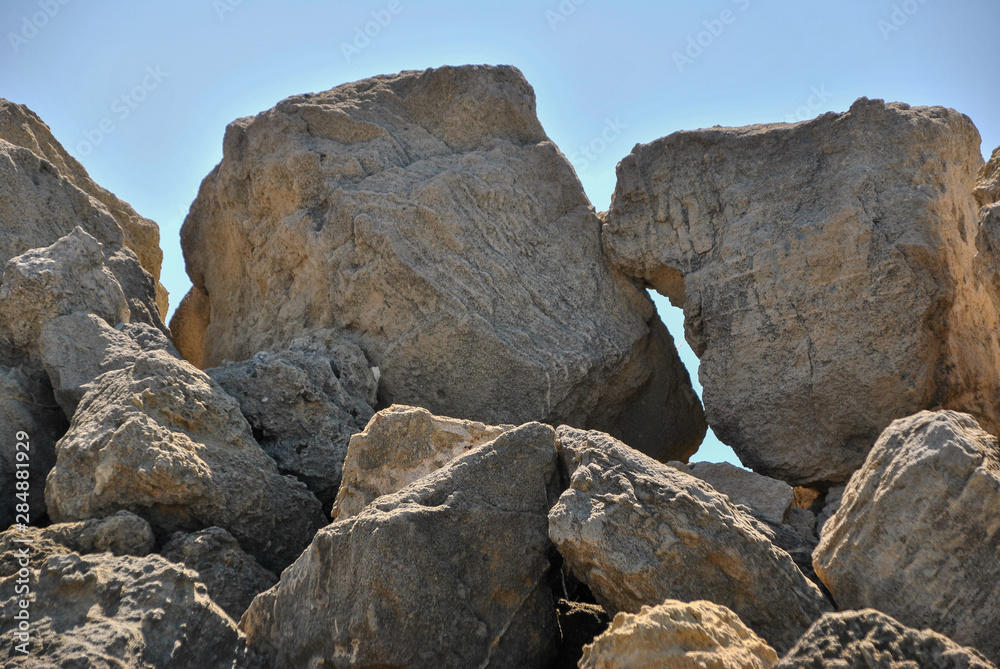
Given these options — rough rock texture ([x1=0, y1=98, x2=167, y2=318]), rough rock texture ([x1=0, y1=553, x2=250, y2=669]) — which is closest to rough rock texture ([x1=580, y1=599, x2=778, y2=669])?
rough rock texture ([x1=0, y1=553, x2=250, y2=669])

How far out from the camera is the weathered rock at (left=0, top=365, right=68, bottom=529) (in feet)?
13.7

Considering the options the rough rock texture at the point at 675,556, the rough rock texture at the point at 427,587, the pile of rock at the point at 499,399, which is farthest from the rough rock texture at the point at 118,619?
the rough rock texture at the point at 675,556

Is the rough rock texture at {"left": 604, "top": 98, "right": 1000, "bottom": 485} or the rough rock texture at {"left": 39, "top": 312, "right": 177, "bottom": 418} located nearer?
the rough rock texture at {"left": 39, "top": 312, "right": 177, "bottom": 418}

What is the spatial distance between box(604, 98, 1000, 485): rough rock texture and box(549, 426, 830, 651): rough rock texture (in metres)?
1.85

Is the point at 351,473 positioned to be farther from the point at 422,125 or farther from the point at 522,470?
the point at 422,125

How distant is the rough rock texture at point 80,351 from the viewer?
4477 millimetres

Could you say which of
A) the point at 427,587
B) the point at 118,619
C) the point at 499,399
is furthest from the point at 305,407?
the point at 427,587

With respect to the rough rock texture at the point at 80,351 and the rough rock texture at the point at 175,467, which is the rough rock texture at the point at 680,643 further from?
the rough rock texture at the point at 80,351

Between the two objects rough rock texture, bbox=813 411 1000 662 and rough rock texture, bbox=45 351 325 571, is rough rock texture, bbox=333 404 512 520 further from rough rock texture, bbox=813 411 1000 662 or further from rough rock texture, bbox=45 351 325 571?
rough rock texture, bbox=813 411 1000 662

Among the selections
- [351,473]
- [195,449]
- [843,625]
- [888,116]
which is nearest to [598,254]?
[888,116]

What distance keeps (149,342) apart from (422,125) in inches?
94.5

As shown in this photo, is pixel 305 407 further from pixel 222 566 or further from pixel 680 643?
pixel 680 643

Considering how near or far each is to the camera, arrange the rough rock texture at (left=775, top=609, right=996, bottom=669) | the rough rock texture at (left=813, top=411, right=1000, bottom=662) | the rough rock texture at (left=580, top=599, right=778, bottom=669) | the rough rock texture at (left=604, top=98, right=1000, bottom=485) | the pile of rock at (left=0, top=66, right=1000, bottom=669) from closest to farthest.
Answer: the rough rock texture at (left=775, top=609, right=996, bottom=669) < the rough rock texture at (left=580, top=599, right=778, bottom=669) < the rough rock texture at (left=813, top=411, right=1000, bottom=662) < the pile of rock at (left=0, top=66, right=1000, bottom=669) < the rough rock texture at (left=604, top=98, right=1000, bottom=485)

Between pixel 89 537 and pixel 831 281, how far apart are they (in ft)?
12.7
